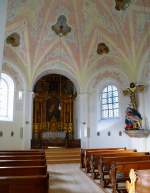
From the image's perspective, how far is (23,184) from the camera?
4.56 m

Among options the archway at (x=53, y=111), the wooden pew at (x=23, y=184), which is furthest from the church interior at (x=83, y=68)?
the wooden pew at (x=23, y=184)

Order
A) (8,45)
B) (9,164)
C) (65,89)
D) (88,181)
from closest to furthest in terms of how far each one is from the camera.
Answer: (9,164), (88,181), (8,45), (65,89)

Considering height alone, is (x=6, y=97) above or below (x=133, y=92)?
below

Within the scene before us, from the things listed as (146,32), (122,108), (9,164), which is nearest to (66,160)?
(122,108)

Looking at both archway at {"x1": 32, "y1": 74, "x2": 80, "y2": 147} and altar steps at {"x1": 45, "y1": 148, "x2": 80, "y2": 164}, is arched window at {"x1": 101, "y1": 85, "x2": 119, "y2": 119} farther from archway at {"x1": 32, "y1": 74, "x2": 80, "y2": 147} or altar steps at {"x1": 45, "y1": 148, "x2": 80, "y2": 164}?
altar steps at {"x1": 45, "y1": 148, "x2": 80, "y2": 164}

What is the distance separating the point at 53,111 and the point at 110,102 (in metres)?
6.40

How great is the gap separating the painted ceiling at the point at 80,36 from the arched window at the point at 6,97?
54.3 inches

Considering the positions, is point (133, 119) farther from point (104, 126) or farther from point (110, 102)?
point (110, 102)

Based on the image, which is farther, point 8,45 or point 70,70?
point 70,70

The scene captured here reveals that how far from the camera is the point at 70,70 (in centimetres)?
1964

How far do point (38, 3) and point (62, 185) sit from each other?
453 inches

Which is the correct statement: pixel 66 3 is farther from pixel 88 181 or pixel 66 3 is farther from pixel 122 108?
pixel 88 181

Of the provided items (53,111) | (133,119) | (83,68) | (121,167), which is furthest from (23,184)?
(53,111)

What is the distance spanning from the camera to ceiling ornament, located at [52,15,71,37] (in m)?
16.9
